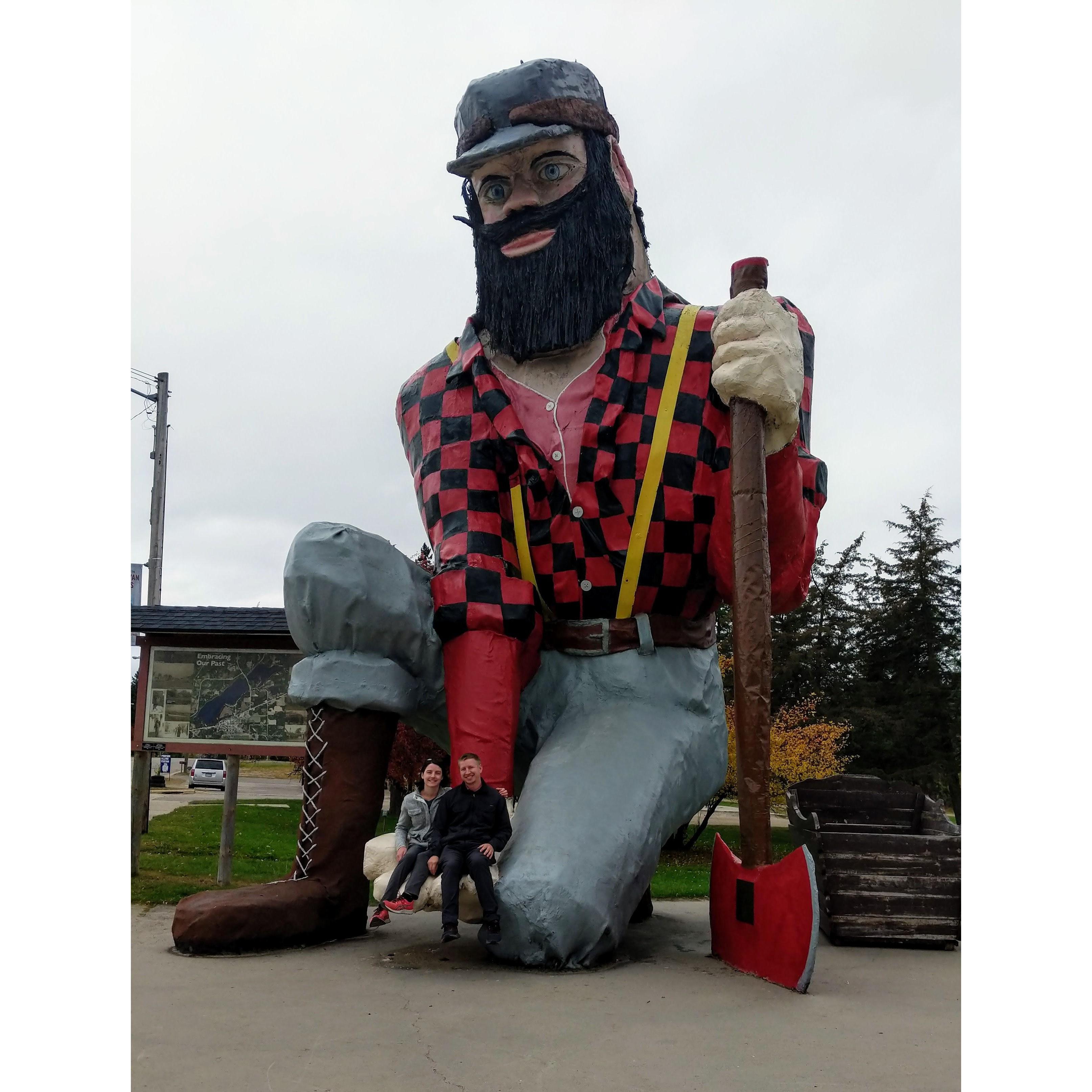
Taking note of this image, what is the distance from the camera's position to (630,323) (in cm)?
345

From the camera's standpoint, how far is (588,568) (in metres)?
3.39

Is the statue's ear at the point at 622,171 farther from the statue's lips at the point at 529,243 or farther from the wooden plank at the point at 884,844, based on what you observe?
the wooden plank at the point at 884,844

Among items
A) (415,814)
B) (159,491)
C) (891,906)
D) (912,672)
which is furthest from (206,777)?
(891,906)

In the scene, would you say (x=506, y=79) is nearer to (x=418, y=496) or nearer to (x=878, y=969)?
(x=418, y=496)

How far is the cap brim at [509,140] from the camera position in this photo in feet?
11.0

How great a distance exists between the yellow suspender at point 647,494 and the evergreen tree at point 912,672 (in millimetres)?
11907

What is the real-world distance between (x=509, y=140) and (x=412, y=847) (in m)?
2.13

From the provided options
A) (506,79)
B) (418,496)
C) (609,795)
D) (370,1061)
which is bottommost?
(370,1061)

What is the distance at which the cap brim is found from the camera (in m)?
3.35

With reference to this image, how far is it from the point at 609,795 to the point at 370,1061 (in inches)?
47.2

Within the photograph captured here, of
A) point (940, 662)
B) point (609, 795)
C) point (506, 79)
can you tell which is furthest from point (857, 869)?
point (940, 662)

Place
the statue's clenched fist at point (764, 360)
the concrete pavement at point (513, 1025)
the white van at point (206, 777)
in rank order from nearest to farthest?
1. the concrete pavement at point (513, 1025)
2. the statue's clenched fist at point (764, 360)
3. the white van at point (206, 777)

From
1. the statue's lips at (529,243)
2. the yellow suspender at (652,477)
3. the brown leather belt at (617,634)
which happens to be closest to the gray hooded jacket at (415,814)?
the brown leather belt at (617,634)

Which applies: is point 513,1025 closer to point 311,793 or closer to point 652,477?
point 311,793
